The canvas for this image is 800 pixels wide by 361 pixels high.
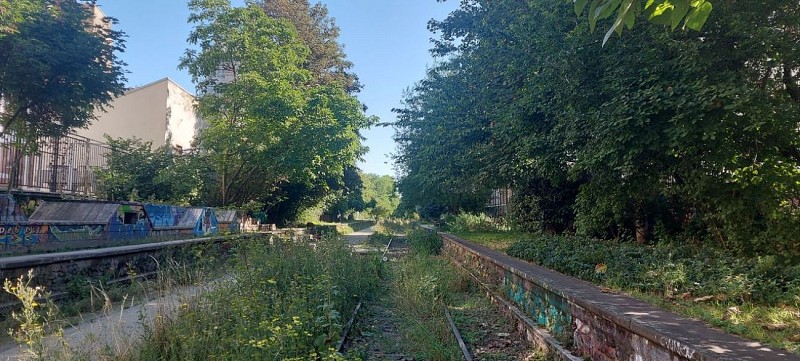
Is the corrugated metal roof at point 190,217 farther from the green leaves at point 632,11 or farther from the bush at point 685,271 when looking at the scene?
the green leaves at point 632,11

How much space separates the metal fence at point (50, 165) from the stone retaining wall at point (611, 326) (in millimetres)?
14518

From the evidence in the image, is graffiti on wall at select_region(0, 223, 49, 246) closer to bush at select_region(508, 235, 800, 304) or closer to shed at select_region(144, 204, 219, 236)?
shed at select_region(144, 204, 219, 236)

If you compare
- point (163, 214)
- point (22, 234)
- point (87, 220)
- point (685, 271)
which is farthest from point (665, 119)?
point (163, 214)

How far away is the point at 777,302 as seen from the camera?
15.7 ft

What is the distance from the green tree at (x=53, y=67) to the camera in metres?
11.8

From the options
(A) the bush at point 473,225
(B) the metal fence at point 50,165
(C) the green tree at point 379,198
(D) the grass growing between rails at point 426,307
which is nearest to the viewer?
(D) the grass growing between rails at point 426,307

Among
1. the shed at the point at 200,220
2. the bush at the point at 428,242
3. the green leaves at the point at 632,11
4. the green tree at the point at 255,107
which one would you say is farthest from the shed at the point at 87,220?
the green leaves at the point at 632,11

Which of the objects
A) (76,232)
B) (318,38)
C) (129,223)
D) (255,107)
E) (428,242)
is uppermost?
(318,38)

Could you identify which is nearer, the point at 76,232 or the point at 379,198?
the point at 76,232

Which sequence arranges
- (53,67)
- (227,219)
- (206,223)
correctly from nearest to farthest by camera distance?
(53,67) → (206,223) → (227,219)

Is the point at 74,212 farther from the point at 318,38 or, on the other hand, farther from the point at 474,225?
the point at 318,38

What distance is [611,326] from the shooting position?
447 cm

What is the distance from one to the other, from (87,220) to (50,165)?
4511 millimetres

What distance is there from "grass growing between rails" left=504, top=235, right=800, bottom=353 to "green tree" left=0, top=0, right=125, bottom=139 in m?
13.8
